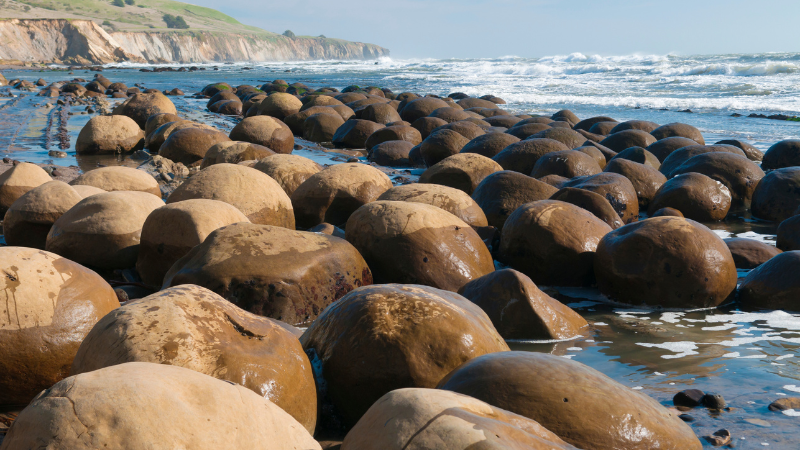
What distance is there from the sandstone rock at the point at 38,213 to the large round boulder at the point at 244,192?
1014mm

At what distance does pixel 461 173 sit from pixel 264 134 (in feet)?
16.3

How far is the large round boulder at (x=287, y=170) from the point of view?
8156mm

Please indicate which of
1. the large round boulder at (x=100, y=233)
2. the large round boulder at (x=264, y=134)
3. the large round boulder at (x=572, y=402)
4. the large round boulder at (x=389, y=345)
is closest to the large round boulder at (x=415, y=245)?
the large round boulder at (x=389, y=345)

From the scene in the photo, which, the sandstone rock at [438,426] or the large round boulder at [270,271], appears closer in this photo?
the sandstone rock at [438,426]

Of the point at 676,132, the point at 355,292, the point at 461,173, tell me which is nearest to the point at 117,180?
the point at 461,173

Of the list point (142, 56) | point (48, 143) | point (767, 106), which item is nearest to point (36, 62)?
point (142, 56)

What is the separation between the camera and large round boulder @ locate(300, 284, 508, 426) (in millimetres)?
3154

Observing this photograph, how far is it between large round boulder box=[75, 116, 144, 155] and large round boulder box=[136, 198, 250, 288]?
25.5 feet

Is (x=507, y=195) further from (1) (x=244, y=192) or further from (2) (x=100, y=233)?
(2) (x=100, y=233)

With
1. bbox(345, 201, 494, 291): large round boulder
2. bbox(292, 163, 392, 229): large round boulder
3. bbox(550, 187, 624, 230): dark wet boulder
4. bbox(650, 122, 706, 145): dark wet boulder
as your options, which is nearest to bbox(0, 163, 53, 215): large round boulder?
bbox(292, 163, 392, 229): large round boulder

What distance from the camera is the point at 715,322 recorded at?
16.8ft

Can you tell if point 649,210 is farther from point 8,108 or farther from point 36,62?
point 36,62

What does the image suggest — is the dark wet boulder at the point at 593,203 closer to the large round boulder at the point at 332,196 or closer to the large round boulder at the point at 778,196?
the large round boulder at the point at 332,196

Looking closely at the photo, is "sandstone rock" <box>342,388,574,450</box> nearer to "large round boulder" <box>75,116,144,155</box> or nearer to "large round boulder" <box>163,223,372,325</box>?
"large round boulder" <box>163,223,372,325</box>
